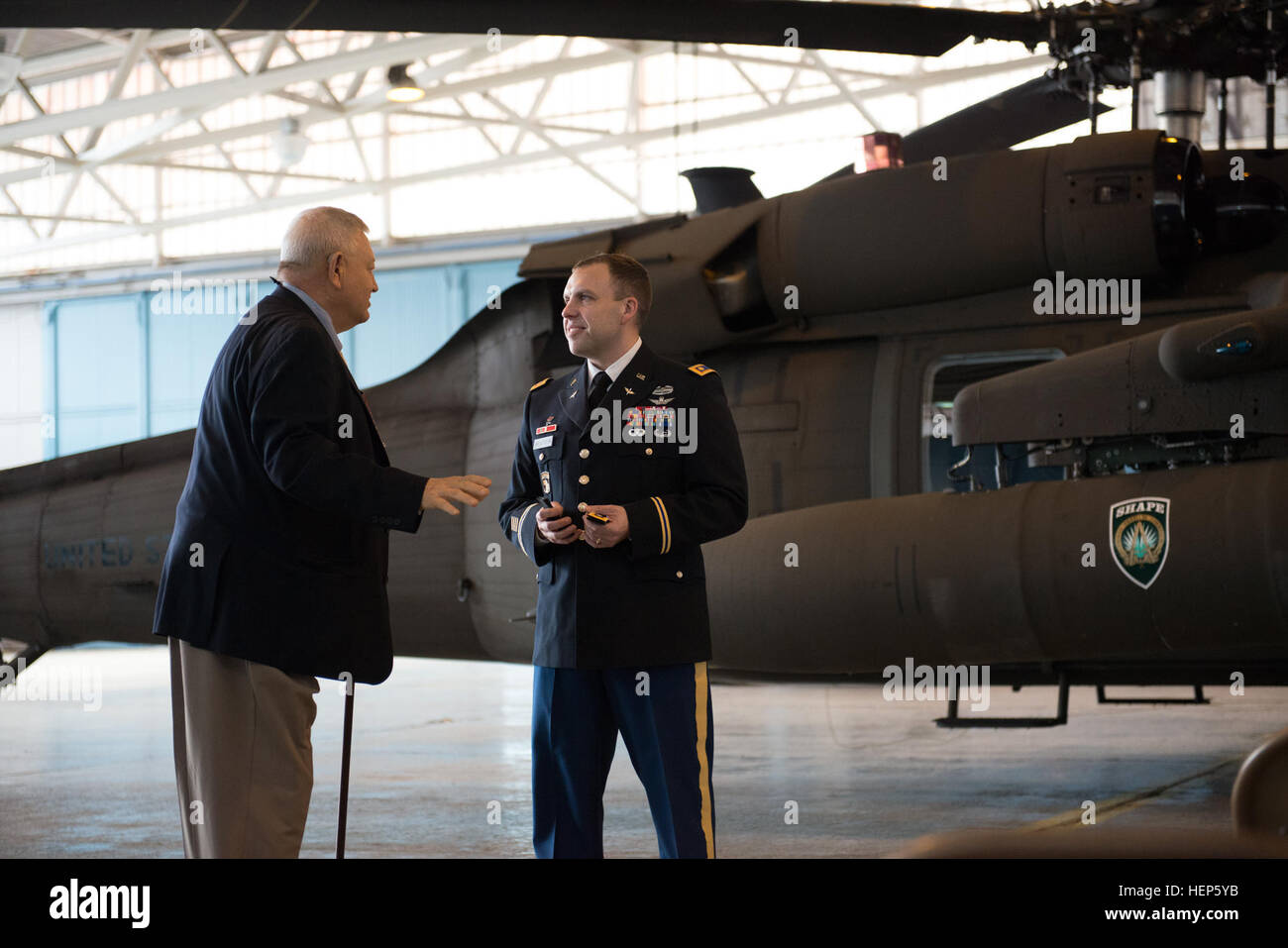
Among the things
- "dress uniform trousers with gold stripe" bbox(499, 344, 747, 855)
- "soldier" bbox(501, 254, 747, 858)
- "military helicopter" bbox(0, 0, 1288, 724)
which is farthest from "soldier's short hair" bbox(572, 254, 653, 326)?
"military helicopter" bbox(0, 0, 1288, 724)

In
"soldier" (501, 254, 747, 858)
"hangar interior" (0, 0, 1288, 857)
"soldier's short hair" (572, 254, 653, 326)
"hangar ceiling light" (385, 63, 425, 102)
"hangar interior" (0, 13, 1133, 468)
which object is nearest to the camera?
"soldier" (501, 254, 747, 858)

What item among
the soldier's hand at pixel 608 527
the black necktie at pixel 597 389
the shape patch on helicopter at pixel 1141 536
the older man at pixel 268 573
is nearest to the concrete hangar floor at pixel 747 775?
the soldier's hand at pixel 608 527

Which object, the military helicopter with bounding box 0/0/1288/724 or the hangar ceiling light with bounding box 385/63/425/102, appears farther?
the hangar ceiling light with bounding box 385/63/425/102

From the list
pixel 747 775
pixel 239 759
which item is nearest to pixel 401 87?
pixel 747 775

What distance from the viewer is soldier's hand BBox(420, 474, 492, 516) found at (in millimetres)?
2787

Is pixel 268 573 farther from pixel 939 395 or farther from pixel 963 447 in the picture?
pixel 939 395

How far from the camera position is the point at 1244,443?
4.95 meters

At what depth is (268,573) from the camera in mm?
2818

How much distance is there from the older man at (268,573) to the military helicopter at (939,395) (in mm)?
2250

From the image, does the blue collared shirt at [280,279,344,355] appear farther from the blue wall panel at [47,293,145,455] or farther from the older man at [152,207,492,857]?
the blue wall panel at [47,293,145,455]

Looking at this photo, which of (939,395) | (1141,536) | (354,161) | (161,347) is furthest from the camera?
(354,161)

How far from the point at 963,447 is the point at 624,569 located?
2.98m

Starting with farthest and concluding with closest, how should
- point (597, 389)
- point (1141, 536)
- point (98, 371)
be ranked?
1. point (98, 371)
2. point (1141, 536)
3. point (597, 389)
